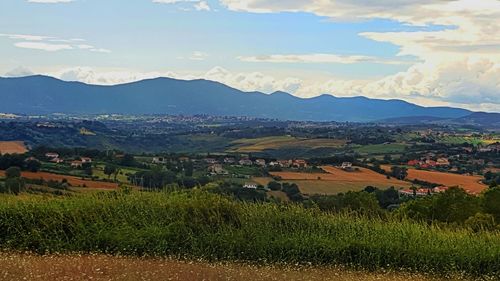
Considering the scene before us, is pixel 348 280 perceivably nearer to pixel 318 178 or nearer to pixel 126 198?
pixel 126 198

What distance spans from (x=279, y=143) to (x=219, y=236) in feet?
342

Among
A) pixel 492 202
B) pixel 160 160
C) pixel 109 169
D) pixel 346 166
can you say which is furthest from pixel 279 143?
pixel 492 202

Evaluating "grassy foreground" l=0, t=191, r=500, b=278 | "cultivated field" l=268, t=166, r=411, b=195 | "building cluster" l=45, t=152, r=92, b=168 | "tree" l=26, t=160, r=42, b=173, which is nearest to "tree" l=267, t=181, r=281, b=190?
"cultivated field" l=268, t=166, r=411, b=195

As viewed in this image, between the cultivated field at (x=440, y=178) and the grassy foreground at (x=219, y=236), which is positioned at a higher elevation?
the grassy foreground at (x=219, y=236)

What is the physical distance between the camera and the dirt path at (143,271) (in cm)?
864

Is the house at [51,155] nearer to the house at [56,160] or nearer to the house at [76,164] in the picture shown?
the house at [56,160]

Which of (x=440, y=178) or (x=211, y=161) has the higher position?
(x=440, y=178)

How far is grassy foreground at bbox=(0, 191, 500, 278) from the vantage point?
10.9 m

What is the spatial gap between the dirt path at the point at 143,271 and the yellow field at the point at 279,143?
3786 inches

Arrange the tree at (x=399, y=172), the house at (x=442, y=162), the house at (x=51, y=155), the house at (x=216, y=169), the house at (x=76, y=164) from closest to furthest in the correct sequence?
the house at (x=76, y=164) < the house at (x=51, y=155) < the house at (x=216, y=169) < the tree at (x=399, y=172) < the house at (x=442, y=162)

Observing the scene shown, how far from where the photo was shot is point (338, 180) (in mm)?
58500

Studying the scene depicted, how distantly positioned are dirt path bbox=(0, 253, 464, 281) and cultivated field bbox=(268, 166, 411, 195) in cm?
3691

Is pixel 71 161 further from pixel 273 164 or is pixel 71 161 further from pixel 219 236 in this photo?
pixel 219 236

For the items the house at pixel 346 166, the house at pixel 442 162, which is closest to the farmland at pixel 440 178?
the house at pixel 346 166
